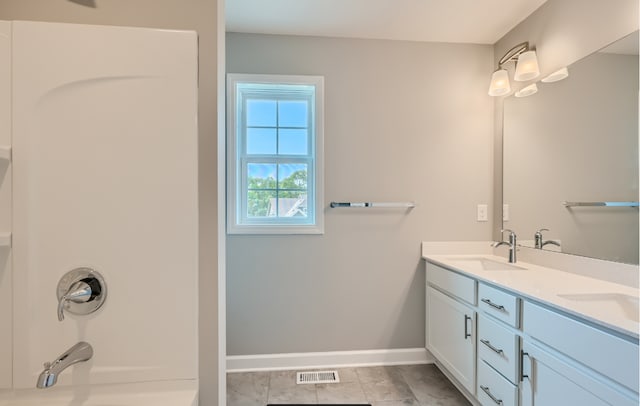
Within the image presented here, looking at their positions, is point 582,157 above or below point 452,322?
above

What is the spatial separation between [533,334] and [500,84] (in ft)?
5.49

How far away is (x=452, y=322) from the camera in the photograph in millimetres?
1873

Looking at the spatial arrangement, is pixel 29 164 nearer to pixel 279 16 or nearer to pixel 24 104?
pixel 24 104

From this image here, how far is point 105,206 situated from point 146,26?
0.62 m

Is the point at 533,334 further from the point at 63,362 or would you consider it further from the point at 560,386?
the point at 63,362

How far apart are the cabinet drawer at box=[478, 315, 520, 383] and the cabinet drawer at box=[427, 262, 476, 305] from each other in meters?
0.14

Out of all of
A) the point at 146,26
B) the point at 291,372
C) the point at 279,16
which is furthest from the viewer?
the point at 291,372

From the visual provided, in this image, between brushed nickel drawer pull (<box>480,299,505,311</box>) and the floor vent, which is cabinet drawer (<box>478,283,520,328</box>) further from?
the floor vent

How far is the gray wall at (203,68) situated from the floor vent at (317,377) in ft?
3.88

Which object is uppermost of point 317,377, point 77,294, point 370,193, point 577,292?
point 370,193

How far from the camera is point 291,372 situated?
2146 millimetres

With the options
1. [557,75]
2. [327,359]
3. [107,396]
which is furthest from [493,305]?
[107,396]

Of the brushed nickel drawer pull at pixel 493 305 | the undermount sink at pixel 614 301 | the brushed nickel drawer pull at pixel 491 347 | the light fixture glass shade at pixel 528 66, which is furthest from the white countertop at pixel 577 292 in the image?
the light fixture glass shade at pixel 528 66

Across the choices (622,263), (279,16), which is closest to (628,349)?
(622,263)
